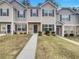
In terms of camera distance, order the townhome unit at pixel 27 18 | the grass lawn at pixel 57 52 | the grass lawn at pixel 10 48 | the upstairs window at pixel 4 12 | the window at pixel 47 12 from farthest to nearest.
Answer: the window at pixel 47 12 < the townhome unit at pixel 27 18 < the upstairs window at pixel 4 12 < the grass lawn at pixel 10 48 < the grass lawn at pixel 57 52

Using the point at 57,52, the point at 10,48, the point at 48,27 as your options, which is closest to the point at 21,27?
the point at 48,27

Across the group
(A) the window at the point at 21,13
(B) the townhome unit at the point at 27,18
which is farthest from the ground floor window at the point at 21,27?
(A) the window at the point at 21,13

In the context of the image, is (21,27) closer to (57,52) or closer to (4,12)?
(4,12)

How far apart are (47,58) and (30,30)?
4043 cm

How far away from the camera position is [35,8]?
182 feet

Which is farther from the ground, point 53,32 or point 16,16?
point 16,16

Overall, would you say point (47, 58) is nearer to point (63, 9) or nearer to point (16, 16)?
point (16, 16)

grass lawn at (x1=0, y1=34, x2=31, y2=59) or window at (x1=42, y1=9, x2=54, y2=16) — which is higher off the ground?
window at (x1=42, y1=9, x2=54, y2=16)

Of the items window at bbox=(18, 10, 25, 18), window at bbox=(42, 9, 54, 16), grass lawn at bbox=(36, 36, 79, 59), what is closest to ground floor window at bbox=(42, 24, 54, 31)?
window at bbox=(42, 9, 54, 16)

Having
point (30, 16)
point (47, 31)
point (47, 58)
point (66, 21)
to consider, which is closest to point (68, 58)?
point (47, 58)

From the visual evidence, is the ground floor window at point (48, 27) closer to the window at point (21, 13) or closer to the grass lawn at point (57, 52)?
the window at point (21, 13)

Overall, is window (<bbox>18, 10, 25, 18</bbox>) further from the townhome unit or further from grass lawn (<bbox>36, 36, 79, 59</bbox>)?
grass lawn (<bbox>36, 36, 79, 59</bbox>)

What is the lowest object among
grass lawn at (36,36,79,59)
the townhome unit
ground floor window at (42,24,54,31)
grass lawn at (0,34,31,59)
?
grass lawn at (36,36,79,59)

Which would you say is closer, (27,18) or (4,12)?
(4,12)
